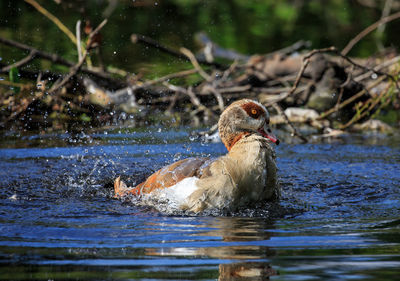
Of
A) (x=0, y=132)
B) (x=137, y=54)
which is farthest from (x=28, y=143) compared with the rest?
(x=137, y=54)

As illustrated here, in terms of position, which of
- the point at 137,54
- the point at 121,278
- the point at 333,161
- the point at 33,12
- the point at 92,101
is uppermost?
the point at 33,12

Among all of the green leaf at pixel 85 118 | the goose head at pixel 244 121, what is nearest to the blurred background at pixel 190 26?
the green leaf at pixel 85 118

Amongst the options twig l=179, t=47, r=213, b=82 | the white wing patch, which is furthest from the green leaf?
the white wing patch

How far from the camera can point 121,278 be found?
3.62 metres

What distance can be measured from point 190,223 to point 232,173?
57cm

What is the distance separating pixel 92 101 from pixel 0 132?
1.78 meters

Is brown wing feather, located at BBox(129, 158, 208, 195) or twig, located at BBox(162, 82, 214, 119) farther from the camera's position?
twig, located at BBox(162, 82, 214, 119)

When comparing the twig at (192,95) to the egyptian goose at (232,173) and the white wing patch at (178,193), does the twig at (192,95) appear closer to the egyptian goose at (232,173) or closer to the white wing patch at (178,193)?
the egyptian goose at (232,173)

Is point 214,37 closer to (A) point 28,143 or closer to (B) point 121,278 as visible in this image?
(A) point 28,143

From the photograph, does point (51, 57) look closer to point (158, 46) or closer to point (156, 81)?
point (156, 81)

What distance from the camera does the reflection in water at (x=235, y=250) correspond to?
3689 millimetres

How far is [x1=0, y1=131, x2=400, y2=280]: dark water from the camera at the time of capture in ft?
12.5

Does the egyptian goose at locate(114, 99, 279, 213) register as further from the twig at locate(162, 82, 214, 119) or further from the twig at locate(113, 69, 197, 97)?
the twig at locate(113, 69, 197, 97)

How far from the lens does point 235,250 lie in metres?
4.16
